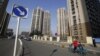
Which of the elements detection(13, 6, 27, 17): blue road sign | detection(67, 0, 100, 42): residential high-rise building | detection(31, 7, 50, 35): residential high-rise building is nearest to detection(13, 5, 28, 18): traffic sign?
detection(13, 6, 27, 17): blue road sign

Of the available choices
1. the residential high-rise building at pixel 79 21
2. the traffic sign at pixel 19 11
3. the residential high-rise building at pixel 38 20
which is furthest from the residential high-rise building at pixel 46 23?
the traffic sign at pixel 19 11

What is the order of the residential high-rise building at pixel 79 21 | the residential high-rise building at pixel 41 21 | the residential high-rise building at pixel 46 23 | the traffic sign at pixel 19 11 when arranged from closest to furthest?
the traffic sign at pixel 19 11 → the residential high-rise building at pixel 79 21 → the residential high-rise building at pixel 41 21 → the residential high-rise building at pixel 46 23

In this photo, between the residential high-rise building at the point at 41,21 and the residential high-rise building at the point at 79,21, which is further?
the residential high-rise building at the point at 41,21

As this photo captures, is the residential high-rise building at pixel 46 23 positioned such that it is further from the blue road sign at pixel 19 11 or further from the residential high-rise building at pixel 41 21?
the blue road sign at pixel 19 11

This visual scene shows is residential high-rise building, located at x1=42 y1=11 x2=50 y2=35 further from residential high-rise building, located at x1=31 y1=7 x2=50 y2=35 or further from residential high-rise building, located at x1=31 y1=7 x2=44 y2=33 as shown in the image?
residential high-rise building, located at x1=31 y1=7 x2=44 y2=33

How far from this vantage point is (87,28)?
6347 cm

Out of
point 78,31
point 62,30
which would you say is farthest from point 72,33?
point 62,30

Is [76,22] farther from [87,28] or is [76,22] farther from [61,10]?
[61,10]

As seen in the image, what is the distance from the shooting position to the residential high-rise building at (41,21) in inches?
5202

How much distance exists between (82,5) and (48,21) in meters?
74.8

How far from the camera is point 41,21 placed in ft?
440

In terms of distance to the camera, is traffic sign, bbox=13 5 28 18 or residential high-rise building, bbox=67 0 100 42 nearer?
traffic sign, bbox=13 5 28 18

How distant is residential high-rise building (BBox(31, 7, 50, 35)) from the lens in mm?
132125

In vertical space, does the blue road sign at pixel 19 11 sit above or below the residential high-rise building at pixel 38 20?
below
